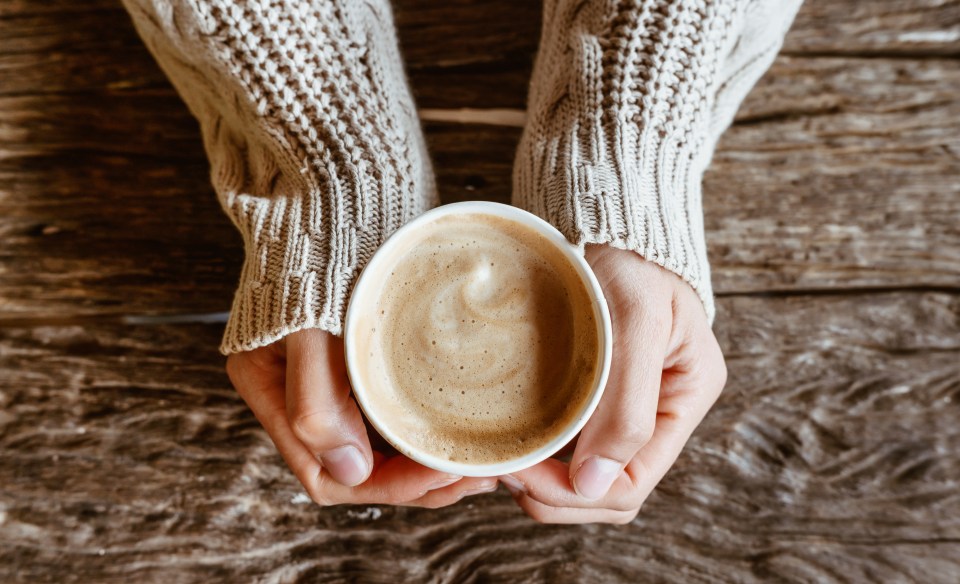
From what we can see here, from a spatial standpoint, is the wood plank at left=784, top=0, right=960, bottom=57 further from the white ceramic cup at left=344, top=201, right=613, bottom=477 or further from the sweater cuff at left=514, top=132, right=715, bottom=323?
the white ceramic cup at left=344, top=201, right=613, bottom=477

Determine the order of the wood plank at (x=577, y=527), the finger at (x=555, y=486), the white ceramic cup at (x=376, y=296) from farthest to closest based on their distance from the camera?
1. the wood plank at (x=577, y=527)
2. the finger at (x=555, y=486)
3. the white ceramic cup at (x=376, y=296)

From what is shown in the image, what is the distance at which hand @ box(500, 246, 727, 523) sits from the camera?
2.07ft

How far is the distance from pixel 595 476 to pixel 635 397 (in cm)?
9

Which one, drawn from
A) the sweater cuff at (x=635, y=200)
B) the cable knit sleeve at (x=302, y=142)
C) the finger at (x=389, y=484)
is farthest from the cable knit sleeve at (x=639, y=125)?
the finger at (x=389, y=484)

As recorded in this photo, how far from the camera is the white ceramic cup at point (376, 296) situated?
573 mm

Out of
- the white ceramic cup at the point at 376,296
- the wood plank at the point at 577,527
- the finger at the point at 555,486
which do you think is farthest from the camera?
the wood plank at the point at 577,527

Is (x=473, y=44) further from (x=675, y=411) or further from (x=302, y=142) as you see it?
(x=675, y=411)

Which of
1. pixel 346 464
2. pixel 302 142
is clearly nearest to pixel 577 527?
pixel 346 464

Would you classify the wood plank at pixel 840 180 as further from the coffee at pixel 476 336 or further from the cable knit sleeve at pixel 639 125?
the coffee at pixel 476 336

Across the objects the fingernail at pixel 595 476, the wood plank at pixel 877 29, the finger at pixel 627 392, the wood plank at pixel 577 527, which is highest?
the wood plank at pixel 877 29

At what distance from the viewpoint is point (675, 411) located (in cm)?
71

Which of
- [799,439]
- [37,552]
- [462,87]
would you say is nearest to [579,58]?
[462,87]

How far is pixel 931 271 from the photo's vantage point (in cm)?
93

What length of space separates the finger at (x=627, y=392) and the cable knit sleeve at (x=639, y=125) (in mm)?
58
